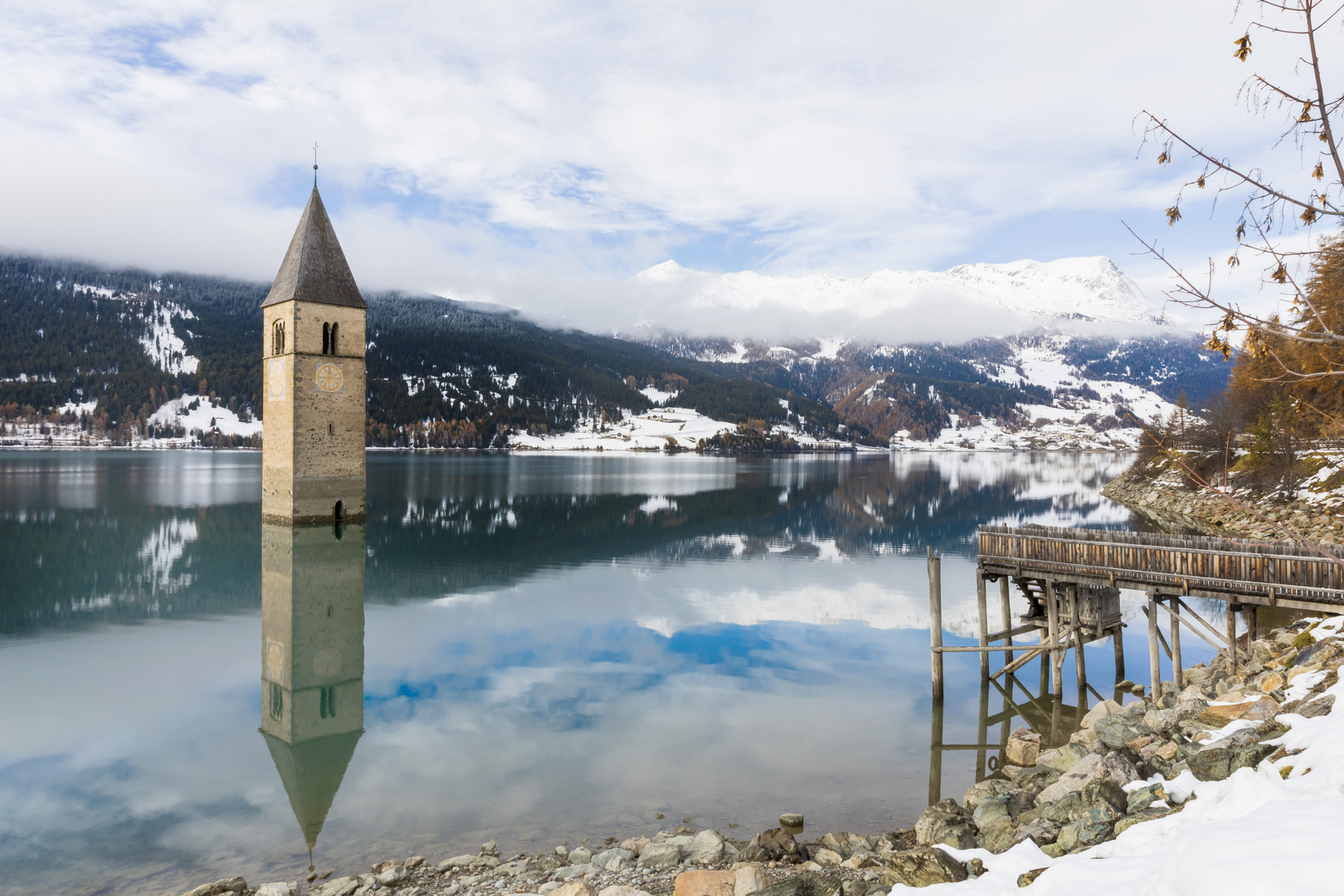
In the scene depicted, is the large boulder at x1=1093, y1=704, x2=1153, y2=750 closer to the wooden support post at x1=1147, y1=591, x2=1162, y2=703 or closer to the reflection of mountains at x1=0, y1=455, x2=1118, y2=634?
the wooden support post at x1=1147, y1=591, x2=1162, y2=703

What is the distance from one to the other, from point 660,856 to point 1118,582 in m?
13.2

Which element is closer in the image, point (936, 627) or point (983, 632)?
point (936, 627)

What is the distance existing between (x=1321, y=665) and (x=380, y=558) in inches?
1405

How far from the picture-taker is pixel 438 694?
19.0 m

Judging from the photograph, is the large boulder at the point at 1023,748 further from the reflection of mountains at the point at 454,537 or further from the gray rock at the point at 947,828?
the reflection of mountains at the point at 454,537

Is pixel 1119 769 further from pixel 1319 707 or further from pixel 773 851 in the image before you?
pixel 773 851

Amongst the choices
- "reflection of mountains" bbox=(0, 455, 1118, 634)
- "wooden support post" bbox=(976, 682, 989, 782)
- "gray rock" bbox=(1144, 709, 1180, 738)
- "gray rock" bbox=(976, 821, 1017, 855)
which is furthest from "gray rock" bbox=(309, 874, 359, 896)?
"reflection of mountains" bbox=(0, 455, 1118, 634)

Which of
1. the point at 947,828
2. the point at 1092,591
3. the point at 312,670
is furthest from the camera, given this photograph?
the point at 312,670

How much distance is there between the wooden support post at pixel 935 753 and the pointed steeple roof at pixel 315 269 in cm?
4112

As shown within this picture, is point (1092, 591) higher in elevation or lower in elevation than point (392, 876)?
higher

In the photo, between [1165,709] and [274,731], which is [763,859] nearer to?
[1165,709]

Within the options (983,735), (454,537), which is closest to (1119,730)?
(983,735)

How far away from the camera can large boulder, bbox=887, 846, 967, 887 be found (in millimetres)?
A: 8383

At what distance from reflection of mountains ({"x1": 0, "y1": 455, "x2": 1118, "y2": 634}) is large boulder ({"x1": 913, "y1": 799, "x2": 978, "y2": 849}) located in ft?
78.9
